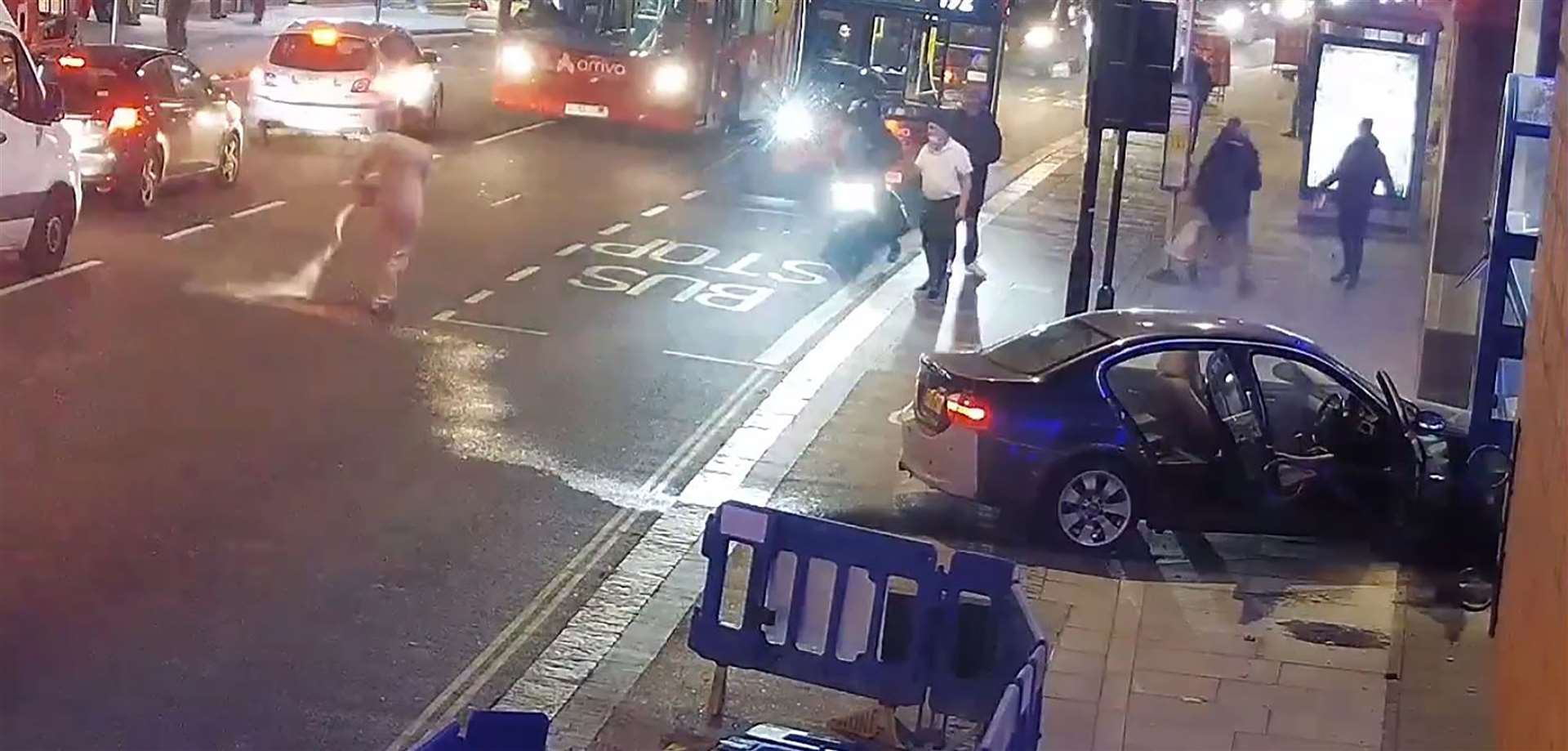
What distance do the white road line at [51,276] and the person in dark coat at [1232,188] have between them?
1079cm

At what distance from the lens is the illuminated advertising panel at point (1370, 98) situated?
2742cm

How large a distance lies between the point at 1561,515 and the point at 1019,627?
7.27 ft

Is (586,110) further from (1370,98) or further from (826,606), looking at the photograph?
(826,606)

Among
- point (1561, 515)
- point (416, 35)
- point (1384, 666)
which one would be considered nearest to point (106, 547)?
point (1384, 666)

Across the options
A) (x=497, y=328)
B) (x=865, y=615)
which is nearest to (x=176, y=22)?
(x=497, y=328)

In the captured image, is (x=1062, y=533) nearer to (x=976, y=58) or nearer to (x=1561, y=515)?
(x=1561, y=515)

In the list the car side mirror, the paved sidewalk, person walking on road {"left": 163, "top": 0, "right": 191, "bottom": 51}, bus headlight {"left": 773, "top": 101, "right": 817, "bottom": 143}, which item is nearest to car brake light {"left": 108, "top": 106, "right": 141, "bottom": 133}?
the car side mirror

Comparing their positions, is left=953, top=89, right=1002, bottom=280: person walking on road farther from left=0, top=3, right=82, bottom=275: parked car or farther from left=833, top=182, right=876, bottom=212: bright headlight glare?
left=0, top=3, right=82, bottom=275: parked car

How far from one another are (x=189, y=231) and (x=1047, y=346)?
11187mm

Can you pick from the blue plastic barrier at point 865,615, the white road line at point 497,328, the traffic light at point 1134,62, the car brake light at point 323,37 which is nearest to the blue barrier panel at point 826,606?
the blue plastic barrier at point 865,615

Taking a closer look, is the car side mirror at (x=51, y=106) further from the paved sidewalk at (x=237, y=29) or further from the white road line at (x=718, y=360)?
the paved sidewalk at (x=237, y=29)

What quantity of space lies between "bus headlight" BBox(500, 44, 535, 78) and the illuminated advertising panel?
1069cm

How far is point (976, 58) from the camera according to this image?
93.9ft

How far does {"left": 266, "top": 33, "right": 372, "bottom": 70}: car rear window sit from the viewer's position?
93.3 ft
